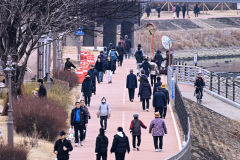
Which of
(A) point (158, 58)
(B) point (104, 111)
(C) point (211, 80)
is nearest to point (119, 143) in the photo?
(B) point (104, 111)

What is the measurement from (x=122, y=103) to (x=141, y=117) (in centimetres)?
389

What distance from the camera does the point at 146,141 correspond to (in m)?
24.5

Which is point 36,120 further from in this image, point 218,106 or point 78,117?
point 218,106

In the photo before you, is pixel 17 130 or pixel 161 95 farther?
pixel 161 95

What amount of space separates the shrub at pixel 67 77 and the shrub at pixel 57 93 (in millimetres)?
2861

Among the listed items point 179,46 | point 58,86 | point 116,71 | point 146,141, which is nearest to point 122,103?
point 58,86

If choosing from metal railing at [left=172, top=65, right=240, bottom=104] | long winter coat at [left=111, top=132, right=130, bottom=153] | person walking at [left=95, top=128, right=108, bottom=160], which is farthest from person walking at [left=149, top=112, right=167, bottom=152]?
metal railing at [left=172, top=65, right=240, bottom=104]

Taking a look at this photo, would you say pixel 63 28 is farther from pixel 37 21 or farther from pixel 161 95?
pixel 161 95

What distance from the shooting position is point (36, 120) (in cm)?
2412

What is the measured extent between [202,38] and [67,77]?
195 feet

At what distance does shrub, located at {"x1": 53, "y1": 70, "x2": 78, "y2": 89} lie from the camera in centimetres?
3669

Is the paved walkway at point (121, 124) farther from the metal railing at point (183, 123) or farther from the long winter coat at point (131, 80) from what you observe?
the long winter coat at point (131, 80)

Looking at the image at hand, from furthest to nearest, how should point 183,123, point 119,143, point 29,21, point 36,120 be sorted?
point 29,21 → point 183,123 → point 36,120 → point 119,143

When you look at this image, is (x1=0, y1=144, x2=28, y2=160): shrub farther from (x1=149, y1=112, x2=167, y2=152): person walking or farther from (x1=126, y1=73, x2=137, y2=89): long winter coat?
(x1=126, y1=73, x2=137, y2=89): long winter coat
